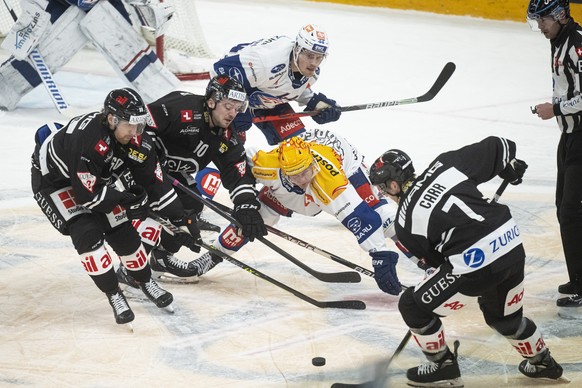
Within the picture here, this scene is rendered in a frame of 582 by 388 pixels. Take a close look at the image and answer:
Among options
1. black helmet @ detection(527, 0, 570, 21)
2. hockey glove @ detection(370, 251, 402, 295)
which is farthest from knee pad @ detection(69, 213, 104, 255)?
black helmet @ detection(527, 0, 570, 21)

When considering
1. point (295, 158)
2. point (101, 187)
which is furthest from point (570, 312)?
Answer: point (101, 187)

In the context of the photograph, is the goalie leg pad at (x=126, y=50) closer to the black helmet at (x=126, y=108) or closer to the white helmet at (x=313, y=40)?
the white helmet at (x=313, y=40)

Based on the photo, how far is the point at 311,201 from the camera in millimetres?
4266

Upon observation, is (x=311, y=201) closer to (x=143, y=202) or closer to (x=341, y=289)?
(x=341, y=289)

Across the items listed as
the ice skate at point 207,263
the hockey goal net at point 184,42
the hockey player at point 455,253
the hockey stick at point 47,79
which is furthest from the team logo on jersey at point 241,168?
the hockey goal net at point 184,42

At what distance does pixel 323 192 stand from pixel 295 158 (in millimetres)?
207

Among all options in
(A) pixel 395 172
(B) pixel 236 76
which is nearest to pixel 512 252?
(A) pixel 395 172

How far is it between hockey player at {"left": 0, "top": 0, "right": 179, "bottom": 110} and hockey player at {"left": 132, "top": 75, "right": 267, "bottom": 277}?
2.57 meters

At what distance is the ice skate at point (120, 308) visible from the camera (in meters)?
3.90

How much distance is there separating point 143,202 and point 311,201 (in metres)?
0.80

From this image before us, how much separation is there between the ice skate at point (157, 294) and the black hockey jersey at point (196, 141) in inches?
20.9

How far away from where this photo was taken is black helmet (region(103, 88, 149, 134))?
3.71 m

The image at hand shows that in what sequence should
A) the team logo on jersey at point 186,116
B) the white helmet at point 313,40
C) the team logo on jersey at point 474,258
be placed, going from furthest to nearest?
the white helmet at point 313,40 < the team logo on jersey at point 186,116 < the team logo on jersey at point 474,258

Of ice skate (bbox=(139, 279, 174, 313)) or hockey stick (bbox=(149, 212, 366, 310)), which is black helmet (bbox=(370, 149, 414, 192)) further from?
ice skate (bbox=(139, 279, 174, 313))
